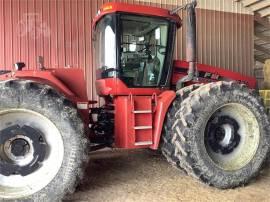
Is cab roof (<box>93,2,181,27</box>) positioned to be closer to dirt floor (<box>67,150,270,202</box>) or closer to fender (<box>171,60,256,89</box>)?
fender (<box>171,60,256,89</box>)

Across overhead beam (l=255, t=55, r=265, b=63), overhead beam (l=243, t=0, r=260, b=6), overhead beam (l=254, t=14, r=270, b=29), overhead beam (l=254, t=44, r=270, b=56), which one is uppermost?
overhead beam (l=243, t=0, r=260, b=6)

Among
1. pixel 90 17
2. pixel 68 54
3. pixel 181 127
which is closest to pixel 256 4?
pixel 90 17

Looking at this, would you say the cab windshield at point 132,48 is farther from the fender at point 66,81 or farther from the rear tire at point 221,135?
the rear tire at point 221,135

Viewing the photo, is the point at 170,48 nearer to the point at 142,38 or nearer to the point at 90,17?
the point at 142,38

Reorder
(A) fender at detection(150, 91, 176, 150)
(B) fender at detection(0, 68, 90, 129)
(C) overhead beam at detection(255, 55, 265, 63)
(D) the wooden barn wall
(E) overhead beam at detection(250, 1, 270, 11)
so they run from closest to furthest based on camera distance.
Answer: (B) fender at detection(0, 68, 90, 129) < (A) fender at detection(150, 91, 176, 150) < (D) the wooden barn wall < (E) overhead beam at detection(250, 1, 270, 11) < (C) overhead beam at detection(255, 55, 265, 63)

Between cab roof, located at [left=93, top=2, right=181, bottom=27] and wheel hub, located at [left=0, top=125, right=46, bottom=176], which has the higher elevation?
cab roof, located at [left=93, top=2, right=181, bottom=27]

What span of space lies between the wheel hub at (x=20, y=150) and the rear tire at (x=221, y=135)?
5.31 feet

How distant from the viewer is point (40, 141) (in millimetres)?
3645

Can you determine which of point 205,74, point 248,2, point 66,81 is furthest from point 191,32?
point 248,2

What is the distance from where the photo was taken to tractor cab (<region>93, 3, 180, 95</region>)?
4535mm

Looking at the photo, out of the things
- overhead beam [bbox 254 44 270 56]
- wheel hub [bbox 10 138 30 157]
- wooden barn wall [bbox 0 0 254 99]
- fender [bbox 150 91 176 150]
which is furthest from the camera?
overhead beam [bbox 254 44 270 56]

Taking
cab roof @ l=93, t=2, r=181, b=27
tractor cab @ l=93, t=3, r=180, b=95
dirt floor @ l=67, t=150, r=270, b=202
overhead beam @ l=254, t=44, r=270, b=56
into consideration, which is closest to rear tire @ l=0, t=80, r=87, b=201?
dirt floor @ l=67, t=150, r=270, b=202

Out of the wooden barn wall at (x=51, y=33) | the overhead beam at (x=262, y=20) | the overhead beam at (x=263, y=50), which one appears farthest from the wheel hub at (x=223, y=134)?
the overhead beam at (x=263, y=50)

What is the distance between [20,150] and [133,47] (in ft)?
6.66
